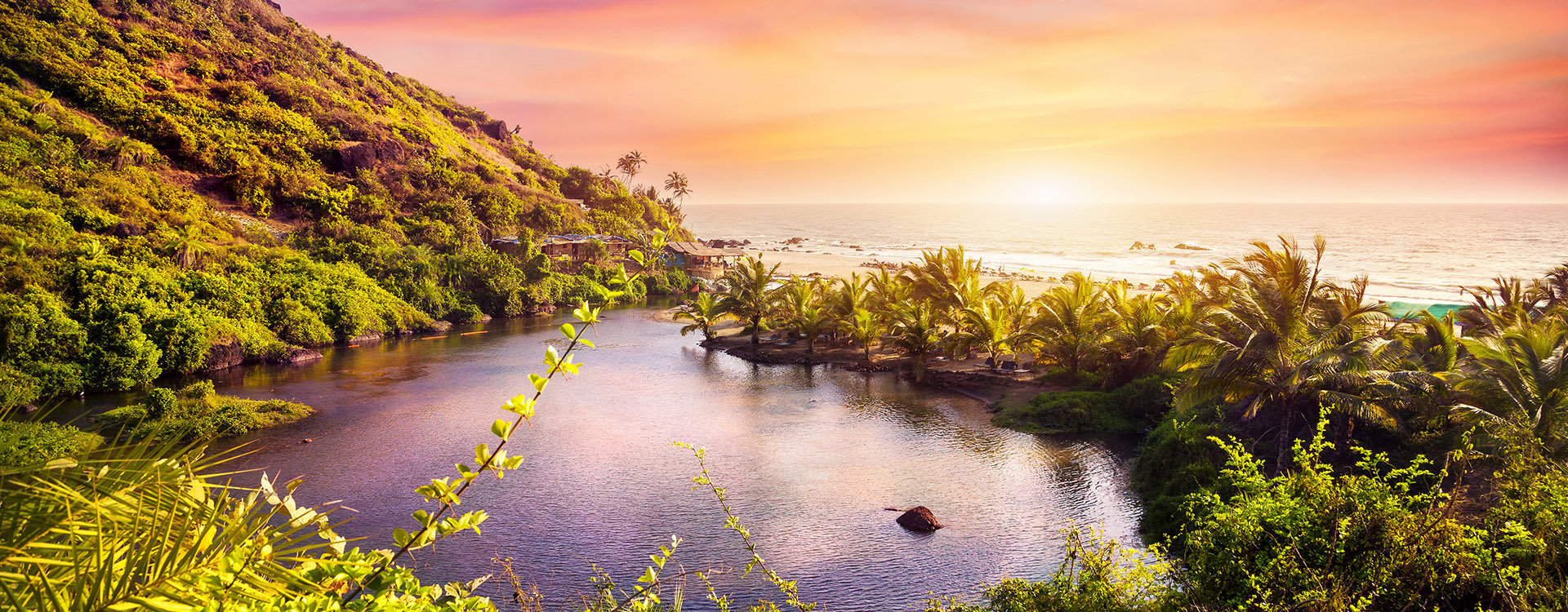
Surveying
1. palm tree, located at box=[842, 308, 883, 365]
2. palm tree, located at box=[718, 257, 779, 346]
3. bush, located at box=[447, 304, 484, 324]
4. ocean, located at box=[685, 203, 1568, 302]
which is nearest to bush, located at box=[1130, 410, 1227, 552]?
palm tree, located at box=[842, 308, 883, 365]

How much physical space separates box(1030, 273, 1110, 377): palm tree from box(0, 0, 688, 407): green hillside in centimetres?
1799

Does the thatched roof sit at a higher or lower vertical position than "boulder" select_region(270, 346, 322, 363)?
higher

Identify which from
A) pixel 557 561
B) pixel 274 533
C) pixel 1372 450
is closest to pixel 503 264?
pixel 557 561

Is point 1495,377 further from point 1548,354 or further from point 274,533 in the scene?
point 274,533

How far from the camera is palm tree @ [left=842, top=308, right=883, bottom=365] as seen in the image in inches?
1236

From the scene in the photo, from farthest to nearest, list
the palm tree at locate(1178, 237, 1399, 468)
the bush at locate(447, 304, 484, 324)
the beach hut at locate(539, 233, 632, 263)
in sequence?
the beach hut at locate(539, 233, 632, 263), the bush at locate(447, 304, 484, 324), the palm tree at locate(1178, 237, 1399, 468)

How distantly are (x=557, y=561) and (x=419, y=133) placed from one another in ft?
238

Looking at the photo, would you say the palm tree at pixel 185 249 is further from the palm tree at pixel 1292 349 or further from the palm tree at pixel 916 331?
the palm tree at pixel 1292 349

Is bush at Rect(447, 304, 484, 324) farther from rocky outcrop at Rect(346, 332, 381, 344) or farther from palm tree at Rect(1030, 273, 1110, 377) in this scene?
palm tree at Rect(1030, 273, 1110, 377)

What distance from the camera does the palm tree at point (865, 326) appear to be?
1236 inches

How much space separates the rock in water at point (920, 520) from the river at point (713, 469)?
285 mm

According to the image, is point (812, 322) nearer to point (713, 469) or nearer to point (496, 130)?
point (713, 469)

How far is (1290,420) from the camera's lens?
1548 cm

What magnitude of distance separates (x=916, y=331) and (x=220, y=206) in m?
45.5
